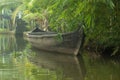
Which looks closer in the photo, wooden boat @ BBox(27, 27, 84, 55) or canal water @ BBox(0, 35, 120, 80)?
canal water @ BBox(0, 35, 120, 80)

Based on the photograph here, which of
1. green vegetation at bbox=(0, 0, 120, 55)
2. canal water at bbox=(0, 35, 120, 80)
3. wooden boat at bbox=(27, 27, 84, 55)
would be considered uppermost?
green vegetation at bbox=(0, 0, 120, 55)

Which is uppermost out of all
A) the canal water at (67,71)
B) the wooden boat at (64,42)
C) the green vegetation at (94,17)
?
the green vegetation at (94,17)

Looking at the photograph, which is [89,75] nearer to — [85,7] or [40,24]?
[85,7]

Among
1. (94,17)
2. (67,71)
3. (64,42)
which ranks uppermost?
(94,17)

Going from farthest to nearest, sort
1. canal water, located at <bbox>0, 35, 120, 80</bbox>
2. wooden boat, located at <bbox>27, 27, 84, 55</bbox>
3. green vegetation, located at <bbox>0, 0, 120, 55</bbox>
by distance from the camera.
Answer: wooden boat, located at <bbox>27, 27, 84, 55</bbox> → canal water, located at <bbox>0, 35, 120, 80</bbox> → green vegetation, located at <bbox>0, 0, 120, 55</bbox>

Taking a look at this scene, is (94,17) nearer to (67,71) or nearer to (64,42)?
(67,71)

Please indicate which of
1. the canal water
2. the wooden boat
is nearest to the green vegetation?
the wooden boat

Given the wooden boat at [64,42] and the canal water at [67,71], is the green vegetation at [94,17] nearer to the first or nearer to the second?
the wooden boat at [64,42]

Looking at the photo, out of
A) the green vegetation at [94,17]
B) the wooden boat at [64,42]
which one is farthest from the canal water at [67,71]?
the wooden boat at [64,42]

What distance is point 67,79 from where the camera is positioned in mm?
8844

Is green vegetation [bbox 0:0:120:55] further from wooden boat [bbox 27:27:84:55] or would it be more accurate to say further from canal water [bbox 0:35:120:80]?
canal water [bbox 0:35:120:80]

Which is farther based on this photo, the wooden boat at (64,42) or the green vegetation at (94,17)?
the wooden boat at (64,42)

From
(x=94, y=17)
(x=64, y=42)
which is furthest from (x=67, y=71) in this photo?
(x=64, y=42)

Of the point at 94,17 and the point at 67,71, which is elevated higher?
the point at 94,17
